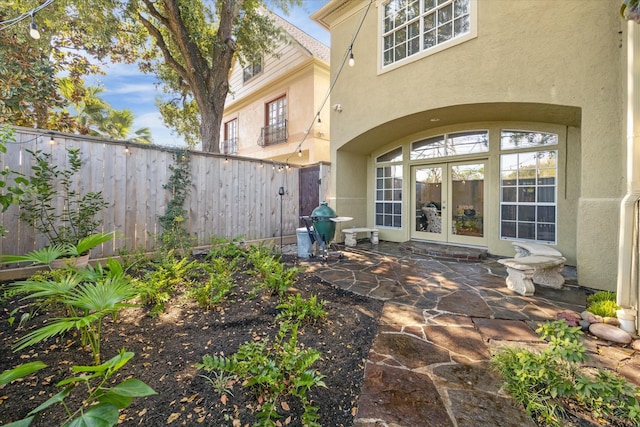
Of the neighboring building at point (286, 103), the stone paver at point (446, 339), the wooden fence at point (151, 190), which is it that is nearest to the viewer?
the stone paver at point (446, 339)

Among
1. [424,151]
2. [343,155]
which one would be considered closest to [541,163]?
[424,151]

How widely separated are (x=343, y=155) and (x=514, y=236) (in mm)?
4465

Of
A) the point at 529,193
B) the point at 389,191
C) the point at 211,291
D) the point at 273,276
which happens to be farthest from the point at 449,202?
the point at 211,291

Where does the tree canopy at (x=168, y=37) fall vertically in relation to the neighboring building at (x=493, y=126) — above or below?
above

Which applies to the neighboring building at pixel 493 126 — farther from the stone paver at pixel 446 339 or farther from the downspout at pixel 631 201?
the stone paver at pixel 446 339

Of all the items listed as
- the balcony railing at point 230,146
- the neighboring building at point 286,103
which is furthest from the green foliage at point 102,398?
the balcony railing at point 230,146

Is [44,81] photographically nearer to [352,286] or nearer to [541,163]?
[352,286]

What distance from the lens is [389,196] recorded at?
7.48 meters

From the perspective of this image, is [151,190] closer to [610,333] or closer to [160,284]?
[160,284]

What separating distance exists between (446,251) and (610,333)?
3.21 m

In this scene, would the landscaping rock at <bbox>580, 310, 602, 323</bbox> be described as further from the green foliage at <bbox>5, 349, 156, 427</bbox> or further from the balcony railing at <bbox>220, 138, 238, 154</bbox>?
the balcony railing at <bbox>220, 138, 238, 154</bbox>

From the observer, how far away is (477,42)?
4.80 meters

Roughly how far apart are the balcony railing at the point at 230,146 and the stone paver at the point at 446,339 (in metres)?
9.63

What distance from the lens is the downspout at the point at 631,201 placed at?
2.61 meters
